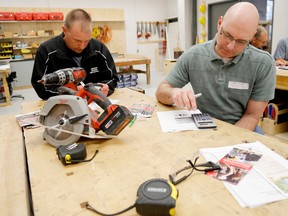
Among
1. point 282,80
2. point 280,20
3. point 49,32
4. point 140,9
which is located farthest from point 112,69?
point 140,9

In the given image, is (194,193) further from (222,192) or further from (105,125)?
(105,125)

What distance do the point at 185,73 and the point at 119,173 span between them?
95 centimetres

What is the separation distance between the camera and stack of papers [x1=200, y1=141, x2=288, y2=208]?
65 centimetres

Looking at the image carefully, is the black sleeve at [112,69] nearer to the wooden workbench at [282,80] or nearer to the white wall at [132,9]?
the wooden workbench at [282,80]

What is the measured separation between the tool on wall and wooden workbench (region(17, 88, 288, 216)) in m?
0.05

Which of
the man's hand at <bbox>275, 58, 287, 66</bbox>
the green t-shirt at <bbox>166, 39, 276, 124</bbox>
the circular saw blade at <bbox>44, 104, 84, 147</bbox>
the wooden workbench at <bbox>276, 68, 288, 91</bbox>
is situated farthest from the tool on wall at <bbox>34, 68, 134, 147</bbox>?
the man's hand at <bbox>275, 58, 287, 66</bbox>

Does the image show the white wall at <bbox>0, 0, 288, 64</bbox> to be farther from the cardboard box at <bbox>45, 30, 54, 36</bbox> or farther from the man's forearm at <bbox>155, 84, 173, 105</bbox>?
the man's forearm at <bbox>155, 84, 173, 105</bbox>

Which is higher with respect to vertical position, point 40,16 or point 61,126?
point 40,16

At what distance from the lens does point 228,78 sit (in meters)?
1.42

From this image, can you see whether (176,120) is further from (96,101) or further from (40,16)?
(40,16)

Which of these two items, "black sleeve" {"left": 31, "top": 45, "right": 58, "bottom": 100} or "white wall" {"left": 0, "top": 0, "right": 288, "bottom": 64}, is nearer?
"black sleeve" {"left": 31, "top": 45, "right": 58, "bottom": 100}

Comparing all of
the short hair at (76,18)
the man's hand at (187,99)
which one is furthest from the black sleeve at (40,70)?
the man's hand at (187,99)

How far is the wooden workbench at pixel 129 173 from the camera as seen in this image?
0.64 metres

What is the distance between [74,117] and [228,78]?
91 cm
